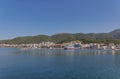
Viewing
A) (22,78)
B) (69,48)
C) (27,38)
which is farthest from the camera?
(27,38)

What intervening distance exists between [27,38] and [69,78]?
15713 cm

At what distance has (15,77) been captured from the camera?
60.5ft

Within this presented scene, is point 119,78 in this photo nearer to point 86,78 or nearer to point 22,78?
point 86,78

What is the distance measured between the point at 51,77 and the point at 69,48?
258 feet

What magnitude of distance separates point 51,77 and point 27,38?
6155 inches

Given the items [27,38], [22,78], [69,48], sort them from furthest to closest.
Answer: [27,38] < [69,48] < [22,78]

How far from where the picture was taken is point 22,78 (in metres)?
17.8

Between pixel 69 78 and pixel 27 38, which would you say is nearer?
pixel 69 78

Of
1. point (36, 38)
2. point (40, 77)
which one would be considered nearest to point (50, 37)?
point (36, 38)

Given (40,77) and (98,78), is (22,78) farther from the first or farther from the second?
(98,78)

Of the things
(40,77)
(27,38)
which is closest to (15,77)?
(40,77)

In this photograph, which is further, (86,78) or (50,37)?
(50,37)

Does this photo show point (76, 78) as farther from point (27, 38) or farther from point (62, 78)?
point (27, 38)

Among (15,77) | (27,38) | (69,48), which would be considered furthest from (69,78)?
(27,38)
